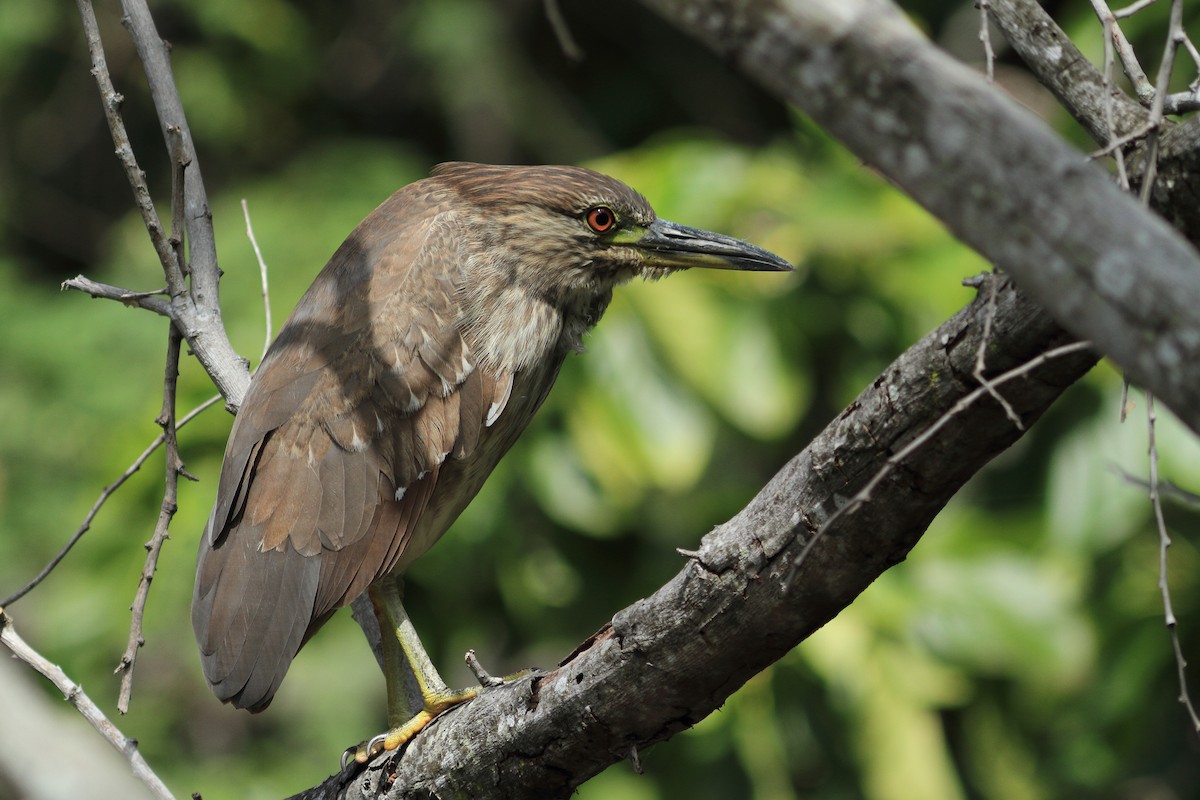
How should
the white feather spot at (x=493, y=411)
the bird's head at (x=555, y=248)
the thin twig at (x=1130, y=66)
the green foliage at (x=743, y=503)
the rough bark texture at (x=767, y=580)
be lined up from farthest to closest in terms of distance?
the green foliage at (x=743, y=503) < the bird's head at (x=555, y=248) < the white feather spot at (x=493, y=411) < the thin twig at (x=1130, y=66) < the rough bark texture at (x=767, y=580)

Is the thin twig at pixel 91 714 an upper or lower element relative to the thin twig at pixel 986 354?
upper

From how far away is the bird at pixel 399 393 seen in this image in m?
2.77

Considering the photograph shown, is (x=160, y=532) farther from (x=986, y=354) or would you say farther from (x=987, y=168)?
(x=987, y=168)

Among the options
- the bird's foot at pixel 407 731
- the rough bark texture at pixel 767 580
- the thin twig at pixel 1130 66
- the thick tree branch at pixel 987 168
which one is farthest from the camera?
the bird's foot at pixel 407 731

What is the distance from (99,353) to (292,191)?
4.27 ft

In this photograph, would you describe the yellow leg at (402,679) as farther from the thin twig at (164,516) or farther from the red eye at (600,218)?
the red eye at (600,218)

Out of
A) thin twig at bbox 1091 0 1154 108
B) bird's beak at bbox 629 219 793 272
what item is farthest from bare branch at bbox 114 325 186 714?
thin twig at bbox 1091 0 1154 108

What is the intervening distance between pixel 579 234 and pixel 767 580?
1.61 m

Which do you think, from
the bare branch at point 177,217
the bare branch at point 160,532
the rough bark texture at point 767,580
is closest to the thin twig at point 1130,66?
the rough bark texture at point 767,580

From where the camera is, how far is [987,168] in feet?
3.35

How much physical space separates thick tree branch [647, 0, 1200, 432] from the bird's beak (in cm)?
215

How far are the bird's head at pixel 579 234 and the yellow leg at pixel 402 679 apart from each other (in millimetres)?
915

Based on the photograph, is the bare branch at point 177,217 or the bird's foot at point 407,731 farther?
the bird's foot at point 407,731

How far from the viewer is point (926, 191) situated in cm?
106
